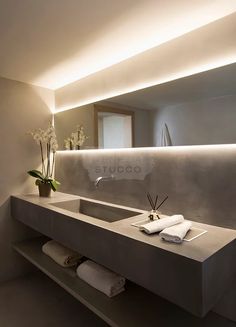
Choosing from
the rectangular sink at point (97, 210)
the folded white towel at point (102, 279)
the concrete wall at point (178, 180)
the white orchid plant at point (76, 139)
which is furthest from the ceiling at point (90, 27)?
the folded white towel at point (102, 279)

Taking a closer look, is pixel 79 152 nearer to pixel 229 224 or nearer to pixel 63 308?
pixel 63 308

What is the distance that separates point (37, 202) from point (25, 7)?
1.50 m

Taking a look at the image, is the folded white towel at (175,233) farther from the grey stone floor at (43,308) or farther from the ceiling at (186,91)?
the ceiling at (186,91)

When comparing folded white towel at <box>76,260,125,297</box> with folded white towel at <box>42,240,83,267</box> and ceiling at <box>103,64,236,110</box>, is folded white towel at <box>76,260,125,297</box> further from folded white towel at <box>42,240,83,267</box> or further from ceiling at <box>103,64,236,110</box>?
ceiling at <box>103,64,236,110</box>

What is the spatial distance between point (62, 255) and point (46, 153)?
1.24 meters

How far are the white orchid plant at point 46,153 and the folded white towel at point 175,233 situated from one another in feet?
5.09

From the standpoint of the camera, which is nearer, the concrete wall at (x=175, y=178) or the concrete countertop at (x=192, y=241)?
the concrete countertop at (x=192, y=241)

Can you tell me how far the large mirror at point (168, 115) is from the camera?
4.91 ft

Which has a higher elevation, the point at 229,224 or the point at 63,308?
the point at 229,224

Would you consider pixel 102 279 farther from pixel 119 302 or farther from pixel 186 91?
pixel 186 91

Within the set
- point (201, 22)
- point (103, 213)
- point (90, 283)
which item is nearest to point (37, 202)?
point (103, 213)

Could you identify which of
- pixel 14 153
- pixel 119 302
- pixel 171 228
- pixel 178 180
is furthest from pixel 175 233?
pixel 14 153

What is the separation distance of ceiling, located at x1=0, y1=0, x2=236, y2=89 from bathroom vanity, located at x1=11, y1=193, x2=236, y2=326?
1.23 meters

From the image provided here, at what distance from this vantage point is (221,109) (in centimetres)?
151
